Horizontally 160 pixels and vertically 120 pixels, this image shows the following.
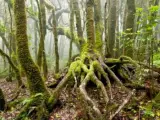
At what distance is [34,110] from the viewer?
6.69 metres

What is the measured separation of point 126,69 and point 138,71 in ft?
3.00

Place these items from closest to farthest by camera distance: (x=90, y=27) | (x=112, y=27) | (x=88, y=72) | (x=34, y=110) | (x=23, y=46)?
(x=34, y=110) → (x=23, y=46) → (x=88, y=72) → (x=90, y=27) → (x=112, y=27)

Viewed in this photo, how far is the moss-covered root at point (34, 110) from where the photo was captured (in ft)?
21.3

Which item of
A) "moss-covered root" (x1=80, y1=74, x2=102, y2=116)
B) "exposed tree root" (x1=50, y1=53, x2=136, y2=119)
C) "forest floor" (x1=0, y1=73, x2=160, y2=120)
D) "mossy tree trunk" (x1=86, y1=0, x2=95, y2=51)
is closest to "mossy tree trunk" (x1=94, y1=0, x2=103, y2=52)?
"mossy tree trunk" (x1=86, y1=0, x2=95, y2=51)

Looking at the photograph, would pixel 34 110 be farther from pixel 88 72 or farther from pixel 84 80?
pixel 88 72

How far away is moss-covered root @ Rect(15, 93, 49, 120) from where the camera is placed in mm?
6486

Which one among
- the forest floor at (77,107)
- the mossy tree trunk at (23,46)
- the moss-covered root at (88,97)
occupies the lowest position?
the forest floor at (77,107)

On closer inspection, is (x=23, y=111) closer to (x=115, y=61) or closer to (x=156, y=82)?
(x=115, y=61)

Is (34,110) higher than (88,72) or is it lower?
lower

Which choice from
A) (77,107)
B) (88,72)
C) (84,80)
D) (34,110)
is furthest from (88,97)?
(34,110)

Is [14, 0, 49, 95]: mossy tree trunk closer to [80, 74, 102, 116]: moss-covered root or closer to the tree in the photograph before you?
the tree

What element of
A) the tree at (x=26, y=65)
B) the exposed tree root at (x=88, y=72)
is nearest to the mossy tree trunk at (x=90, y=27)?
the exposed tree root at (x=88, y=72)

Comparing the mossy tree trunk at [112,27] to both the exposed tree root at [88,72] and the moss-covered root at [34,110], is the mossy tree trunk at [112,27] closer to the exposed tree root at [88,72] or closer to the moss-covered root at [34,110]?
the exposed tree root at [88,72]

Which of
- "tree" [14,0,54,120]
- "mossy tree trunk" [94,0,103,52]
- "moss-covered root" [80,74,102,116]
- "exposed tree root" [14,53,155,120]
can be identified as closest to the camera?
"moss-covered root" [80,74,102,116]
